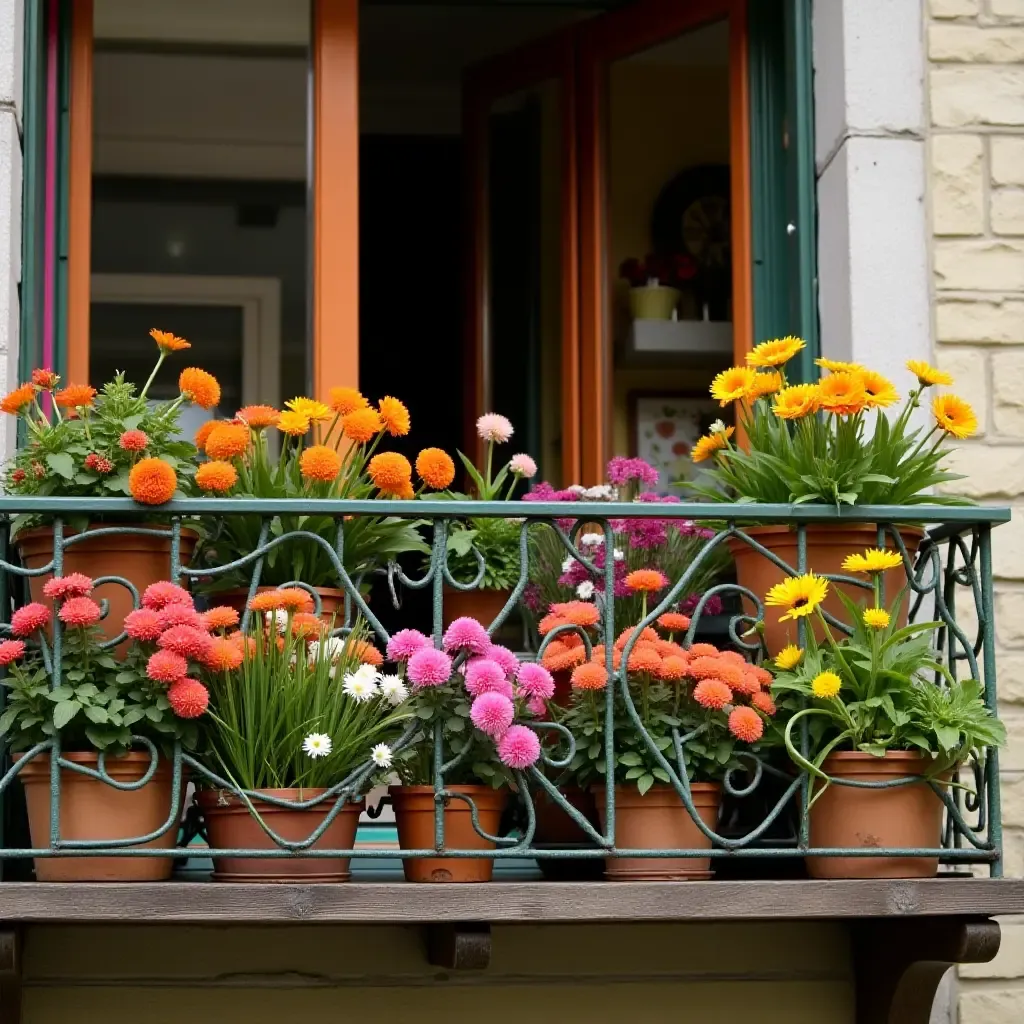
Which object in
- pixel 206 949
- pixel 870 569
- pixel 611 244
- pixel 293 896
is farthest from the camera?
pixel 611 244

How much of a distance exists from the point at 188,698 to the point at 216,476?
1.31 ft

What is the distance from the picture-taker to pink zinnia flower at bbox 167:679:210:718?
2.92 metres

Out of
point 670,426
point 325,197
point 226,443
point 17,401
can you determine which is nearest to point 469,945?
point 226,443

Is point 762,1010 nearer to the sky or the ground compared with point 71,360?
nearer to the ground

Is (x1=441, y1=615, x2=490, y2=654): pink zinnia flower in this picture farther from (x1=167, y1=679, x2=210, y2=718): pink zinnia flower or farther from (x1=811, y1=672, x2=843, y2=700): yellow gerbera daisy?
(x1=811, y1=672, x2=843, y2=700): yellow gerbera daisy

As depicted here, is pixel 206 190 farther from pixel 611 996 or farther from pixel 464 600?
pixel 611 996

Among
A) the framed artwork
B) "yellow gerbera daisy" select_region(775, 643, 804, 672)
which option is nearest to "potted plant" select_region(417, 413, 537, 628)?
"yellow gerbera daisy" select_region(775, 643, 804, 672)

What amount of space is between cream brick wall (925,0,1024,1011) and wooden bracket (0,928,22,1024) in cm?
181

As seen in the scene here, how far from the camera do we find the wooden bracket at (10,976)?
2973 mm

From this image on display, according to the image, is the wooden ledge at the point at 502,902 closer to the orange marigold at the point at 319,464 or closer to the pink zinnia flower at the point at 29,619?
the pink zinnia flower at the point at 29,619

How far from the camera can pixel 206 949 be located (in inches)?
135

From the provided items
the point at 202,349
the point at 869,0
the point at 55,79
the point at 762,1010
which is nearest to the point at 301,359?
the point at 202,349

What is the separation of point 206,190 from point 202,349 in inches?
22.6

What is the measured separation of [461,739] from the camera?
10.1 feet
